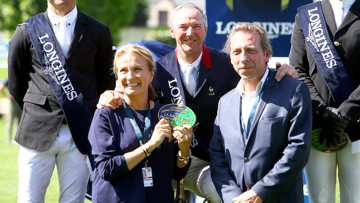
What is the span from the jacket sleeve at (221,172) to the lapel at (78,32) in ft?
4.19

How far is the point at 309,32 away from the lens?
377 centimetres

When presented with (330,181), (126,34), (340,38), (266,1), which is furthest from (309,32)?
(126,34)

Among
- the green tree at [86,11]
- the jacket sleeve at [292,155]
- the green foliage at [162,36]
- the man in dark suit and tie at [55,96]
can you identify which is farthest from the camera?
the green foliage at [162,36]

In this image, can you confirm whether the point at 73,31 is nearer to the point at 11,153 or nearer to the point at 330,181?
the point at 330,181

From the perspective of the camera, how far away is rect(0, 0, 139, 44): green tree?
2159 cm

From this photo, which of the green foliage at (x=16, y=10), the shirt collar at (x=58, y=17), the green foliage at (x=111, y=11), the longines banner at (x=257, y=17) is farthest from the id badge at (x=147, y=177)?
the green foliage at (x=111, y=11)

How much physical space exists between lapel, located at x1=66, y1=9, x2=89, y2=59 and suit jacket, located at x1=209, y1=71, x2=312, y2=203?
1359mm

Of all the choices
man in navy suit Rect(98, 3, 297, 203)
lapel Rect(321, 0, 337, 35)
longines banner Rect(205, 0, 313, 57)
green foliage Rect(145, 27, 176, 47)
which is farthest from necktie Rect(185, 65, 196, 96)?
green foliage Rect(145, 27, 176, 47)

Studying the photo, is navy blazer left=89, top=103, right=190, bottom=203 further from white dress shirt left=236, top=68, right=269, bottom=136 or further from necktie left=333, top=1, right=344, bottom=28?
necktie left=333, top=1, right=344, bottom=28

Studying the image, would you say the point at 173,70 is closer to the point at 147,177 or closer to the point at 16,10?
the point at 147,177

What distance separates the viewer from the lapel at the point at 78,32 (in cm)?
388

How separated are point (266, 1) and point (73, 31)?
2.57m

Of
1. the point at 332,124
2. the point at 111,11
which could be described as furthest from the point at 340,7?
the point at 111,11

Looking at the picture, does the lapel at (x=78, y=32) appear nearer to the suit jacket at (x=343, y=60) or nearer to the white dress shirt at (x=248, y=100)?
the white dress shirt at (x=248, y=100)
